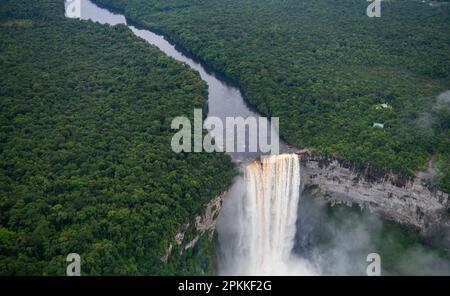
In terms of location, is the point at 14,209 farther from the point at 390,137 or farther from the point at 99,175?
the point at 390,137

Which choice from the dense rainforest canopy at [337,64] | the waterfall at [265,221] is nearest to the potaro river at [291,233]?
the waterfall at [265,221]

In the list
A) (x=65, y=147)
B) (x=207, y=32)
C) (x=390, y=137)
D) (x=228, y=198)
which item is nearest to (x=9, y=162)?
(x=65, y=147)

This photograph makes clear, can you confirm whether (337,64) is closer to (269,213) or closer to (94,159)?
(269,213)

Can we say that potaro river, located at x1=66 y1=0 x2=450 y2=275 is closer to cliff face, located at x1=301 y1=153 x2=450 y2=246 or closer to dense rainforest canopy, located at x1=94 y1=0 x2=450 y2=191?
cliff face, located at x1=301 y1=153 x2=450 y2=246

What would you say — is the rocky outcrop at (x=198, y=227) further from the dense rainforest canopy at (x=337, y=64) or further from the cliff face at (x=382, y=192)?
the dense rainforest canopy at (x=337, y=64)

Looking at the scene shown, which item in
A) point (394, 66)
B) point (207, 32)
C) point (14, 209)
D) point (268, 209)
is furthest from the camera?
point (207, 32)

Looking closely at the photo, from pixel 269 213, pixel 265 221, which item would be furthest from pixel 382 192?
pixel 265 221
